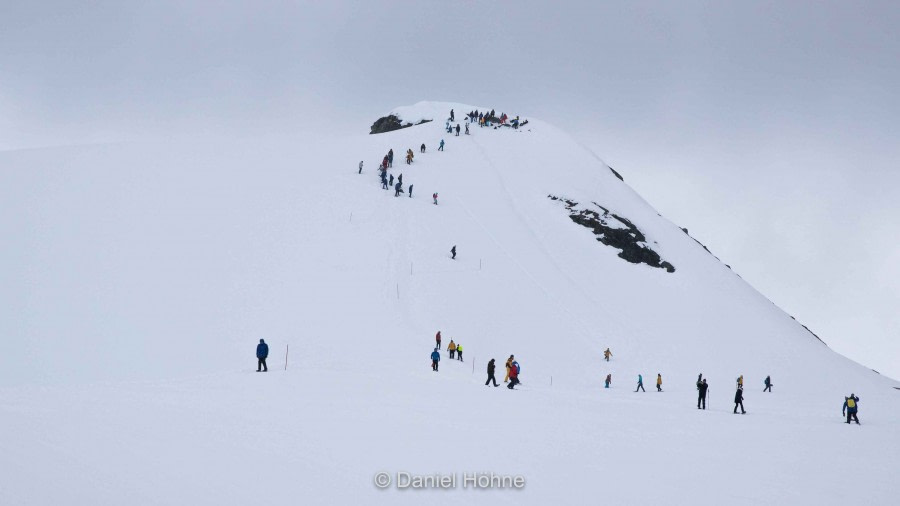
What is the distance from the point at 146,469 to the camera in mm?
6672

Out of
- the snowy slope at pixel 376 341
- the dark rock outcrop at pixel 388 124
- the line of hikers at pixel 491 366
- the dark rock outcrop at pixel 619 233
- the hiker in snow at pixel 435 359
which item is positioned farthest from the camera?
the dark rock outcrop at pixel 388 124

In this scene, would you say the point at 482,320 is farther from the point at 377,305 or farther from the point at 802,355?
the point at 802,355

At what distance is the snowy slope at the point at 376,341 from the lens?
7.96 m

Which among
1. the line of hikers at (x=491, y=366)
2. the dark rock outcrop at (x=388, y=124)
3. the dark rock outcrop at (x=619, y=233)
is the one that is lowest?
the line of hikers at (x=491, y=366)

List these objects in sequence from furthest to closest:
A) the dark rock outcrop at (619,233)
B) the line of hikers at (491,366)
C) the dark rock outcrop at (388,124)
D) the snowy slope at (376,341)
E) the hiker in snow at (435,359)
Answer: the dark rock outcrop at (388,124) < the dark rock outcrop at (619,233) < the hiker in snow at (435,359) < the line of hikers at (491,366) < the snowy slope at (376,341)

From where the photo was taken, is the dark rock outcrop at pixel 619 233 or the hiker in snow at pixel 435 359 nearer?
the hiker in snow at pixel 435 359

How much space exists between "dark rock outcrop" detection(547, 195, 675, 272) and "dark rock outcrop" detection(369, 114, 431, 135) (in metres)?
31.0

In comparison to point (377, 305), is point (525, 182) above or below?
above

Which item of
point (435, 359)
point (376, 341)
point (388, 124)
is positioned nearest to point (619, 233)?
point (376, 341)

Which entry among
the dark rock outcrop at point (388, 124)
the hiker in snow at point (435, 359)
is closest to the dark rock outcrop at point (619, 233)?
the hiker in snow at point (435, 359)

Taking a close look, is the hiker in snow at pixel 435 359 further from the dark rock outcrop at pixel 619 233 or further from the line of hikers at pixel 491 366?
the dark rock outcrop at pixel 619 233

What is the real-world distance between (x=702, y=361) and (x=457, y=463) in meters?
29.5

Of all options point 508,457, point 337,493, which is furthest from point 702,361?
point 337,493

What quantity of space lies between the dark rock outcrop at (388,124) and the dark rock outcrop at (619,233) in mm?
31038
